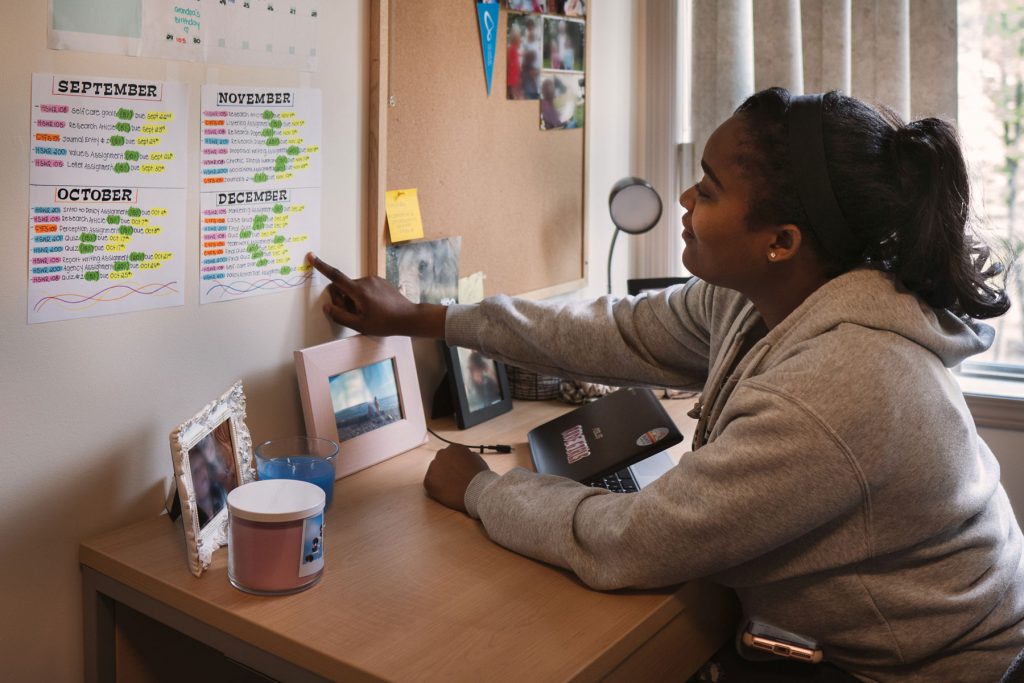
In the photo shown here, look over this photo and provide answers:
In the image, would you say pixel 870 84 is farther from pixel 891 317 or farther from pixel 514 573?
pixel 514 573

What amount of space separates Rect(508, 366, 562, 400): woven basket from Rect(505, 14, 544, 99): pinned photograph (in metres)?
0.56

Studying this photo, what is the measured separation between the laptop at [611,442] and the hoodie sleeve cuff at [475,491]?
17cm

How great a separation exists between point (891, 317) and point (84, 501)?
103cm

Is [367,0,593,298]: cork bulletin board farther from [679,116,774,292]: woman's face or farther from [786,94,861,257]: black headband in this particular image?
[786,94,861,257]: black headband

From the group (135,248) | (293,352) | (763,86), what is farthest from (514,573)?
(763,86)

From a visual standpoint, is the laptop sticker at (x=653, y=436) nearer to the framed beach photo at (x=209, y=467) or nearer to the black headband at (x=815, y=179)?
the black headband at (x=815, y=179)

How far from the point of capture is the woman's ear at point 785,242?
1.24 m

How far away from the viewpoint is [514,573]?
4.00 feet

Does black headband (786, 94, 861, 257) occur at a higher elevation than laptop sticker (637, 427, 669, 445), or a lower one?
higher

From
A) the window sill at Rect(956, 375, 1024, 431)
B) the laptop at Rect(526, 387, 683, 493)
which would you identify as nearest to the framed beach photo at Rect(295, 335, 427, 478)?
the laptop at Rect(526, 387, 683, 493)

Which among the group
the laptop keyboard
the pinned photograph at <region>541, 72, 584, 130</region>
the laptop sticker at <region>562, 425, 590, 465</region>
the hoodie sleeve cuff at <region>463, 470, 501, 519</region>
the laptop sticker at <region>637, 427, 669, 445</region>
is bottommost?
the laptop keyboard

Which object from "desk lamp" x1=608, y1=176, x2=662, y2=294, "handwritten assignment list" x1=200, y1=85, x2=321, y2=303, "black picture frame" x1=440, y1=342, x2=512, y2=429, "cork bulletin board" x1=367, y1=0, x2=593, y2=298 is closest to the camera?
"handwritten assignment list" x1=200, y1=85, x2=321, y2=303

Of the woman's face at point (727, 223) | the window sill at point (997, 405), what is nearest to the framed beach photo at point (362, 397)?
the woman's face at point (727, 223)

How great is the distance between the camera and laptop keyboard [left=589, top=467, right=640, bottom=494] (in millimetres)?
1530
